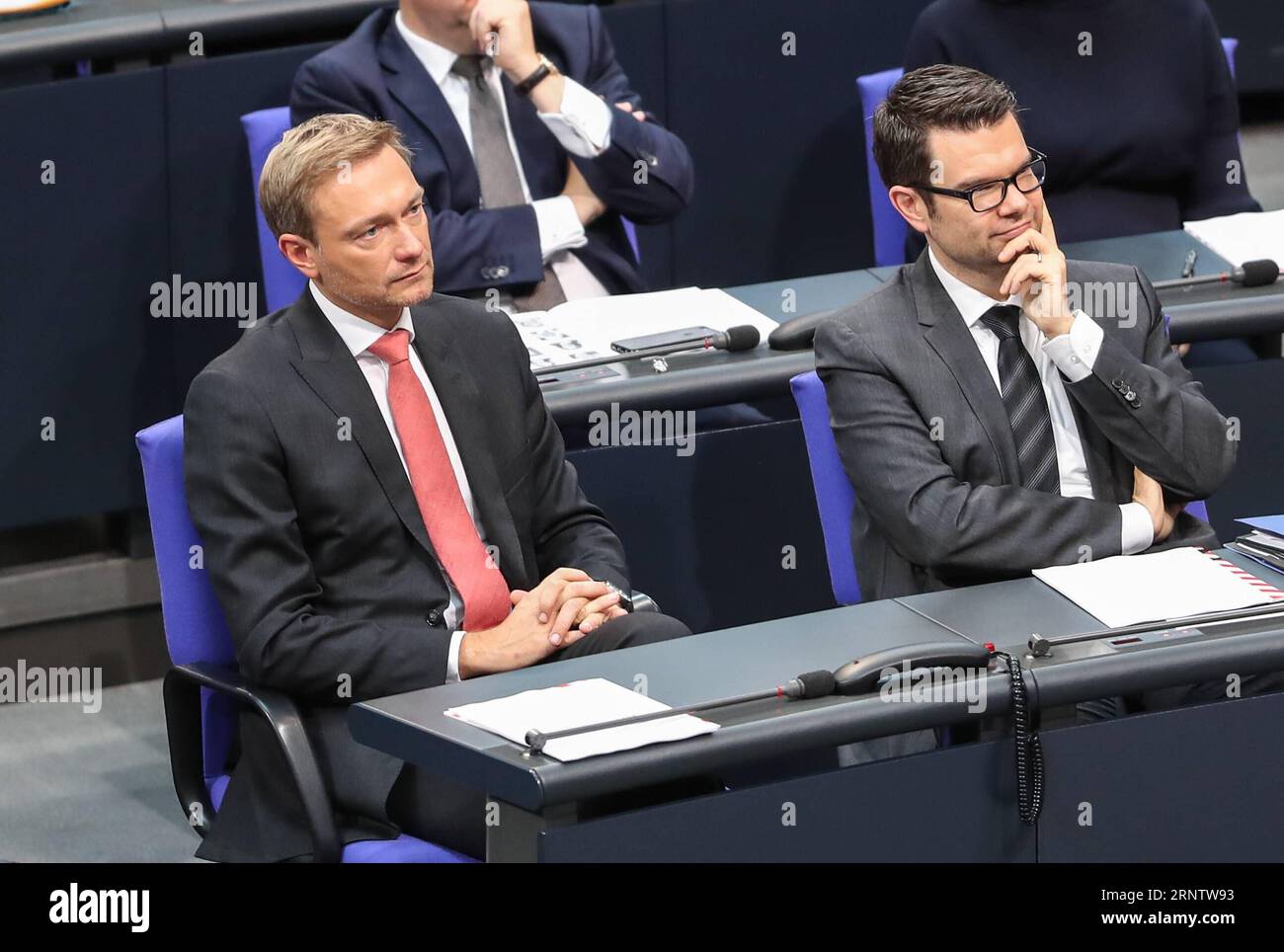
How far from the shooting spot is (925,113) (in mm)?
3107

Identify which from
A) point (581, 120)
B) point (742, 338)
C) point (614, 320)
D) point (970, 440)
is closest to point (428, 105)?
point (581, 120)

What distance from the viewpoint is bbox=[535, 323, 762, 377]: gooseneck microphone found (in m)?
3.55

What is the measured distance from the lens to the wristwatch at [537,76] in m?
3.99

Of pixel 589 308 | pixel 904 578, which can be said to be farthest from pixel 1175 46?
pixel 904 578

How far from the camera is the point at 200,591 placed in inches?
114

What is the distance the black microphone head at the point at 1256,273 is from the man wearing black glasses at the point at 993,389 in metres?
0.55

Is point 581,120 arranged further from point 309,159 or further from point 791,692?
point 791,692

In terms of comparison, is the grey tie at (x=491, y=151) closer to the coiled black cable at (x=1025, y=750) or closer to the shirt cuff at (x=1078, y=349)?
the shirt cuff at (x=1078, y=349)

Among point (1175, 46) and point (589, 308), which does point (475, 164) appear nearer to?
point (589, 308)

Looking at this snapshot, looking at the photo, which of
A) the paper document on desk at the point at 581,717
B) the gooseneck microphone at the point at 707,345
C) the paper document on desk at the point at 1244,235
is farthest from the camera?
the paper document on desk at the point at 1244,235

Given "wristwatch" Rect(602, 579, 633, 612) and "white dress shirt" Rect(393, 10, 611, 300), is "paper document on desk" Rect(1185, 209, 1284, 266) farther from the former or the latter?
"wristwatch" Rect(602, 579, 633, 612)

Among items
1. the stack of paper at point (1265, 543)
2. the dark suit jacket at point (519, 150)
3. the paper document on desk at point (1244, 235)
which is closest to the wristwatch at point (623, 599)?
the stack of paper at point (1265, 543)

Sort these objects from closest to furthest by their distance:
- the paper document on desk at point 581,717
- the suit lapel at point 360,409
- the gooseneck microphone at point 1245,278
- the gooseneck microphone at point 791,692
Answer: the paper document on desk at point 581,717 → the gooseneck microphone at point 791,692 → the suit lapel at point 360,409 → the gooseneck microphone at point 1245,278
